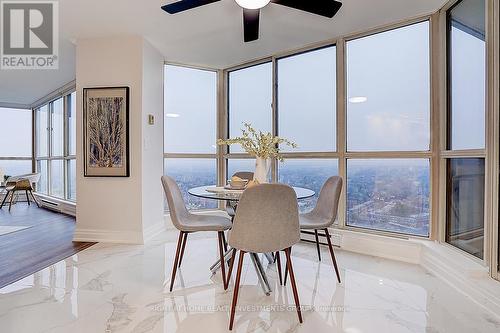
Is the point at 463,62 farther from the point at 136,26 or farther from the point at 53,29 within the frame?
the point at 53,29

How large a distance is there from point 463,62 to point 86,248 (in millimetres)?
4256

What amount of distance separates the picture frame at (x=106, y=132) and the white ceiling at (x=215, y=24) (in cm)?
71

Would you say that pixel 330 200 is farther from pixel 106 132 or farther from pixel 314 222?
pixel 106 132

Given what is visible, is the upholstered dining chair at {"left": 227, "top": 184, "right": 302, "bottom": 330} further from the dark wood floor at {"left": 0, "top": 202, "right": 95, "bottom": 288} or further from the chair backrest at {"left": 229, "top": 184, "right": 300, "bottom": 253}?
the dark wood floor at {"left": 0, "top": 202, "right": 95, "bottom": 288}

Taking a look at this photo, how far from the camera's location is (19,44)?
3.36 meters

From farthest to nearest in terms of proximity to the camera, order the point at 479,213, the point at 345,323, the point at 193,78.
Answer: the point at 193,78 → the point at 479,213 → the point at 345,323

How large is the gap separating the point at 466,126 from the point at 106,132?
379cm

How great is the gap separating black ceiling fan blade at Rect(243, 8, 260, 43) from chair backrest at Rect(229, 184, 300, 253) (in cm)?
138

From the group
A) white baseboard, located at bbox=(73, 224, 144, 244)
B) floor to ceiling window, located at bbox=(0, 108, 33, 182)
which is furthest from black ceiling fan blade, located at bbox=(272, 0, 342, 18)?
floor to ceiling window, located at bbox=(0, 108, 33, 182)

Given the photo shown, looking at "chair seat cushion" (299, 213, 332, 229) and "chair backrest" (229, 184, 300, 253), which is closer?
"chair backrest" (229, 184, 300, 253)

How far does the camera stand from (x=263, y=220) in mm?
1707

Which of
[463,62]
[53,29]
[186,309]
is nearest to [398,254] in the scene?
[463,62]

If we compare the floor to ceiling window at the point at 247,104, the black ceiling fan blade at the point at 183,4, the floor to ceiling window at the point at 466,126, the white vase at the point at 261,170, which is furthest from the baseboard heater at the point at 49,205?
the floor to ceiling window at the point at 466,126

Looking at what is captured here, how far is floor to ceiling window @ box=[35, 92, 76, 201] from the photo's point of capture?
5488 millimetres
